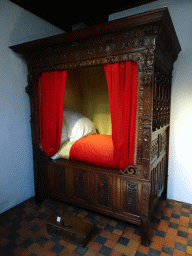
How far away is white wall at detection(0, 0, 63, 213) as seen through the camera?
239 centimetres

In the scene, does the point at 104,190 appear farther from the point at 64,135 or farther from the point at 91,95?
the point at 91,95

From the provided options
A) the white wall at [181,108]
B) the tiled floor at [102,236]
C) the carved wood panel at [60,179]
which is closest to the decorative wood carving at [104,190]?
the tiled floor at [102,236]

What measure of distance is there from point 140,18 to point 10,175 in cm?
249

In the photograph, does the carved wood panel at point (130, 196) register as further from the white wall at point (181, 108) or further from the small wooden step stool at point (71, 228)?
the white wall at point (181, 108)

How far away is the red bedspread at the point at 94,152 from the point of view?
2.14 metres

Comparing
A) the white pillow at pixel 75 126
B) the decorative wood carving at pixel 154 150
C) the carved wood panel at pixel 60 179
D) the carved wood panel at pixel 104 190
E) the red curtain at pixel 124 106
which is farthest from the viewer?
the white pillow at pixel 75 126

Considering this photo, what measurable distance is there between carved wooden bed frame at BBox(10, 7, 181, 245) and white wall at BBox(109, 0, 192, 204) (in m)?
0.17

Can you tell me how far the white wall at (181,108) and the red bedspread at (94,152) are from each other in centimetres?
110

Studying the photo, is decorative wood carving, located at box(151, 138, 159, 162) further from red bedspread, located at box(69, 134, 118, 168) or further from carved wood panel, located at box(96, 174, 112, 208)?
carved wood panel, located at box(96, 174, 112, 208)

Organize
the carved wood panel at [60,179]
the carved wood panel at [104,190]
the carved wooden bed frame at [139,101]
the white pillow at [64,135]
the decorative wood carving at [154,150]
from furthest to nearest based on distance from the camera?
the white pillow at [64,135] → the carved wood panel at [60,179] → the carved wood panel at [104,190] → the decorative wood carving at [154,150] → the carved wooden bed frame at [139,101]

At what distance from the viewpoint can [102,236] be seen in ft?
6.61

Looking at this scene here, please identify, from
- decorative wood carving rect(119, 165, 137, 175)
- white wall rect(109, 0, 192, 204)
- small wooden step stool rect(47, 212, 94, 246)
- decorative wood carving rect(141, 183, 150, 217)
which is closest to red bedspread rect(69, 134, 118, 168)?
decorative wood carving rect(119, 165, 137, 175)

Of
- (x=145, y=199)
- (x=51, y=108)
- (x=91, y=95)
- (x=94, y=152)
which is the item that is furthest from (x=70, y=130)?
(x=145, y=199)

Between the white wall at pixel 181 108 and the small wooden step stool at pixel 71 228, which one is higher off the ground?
the white wall at pixel 181 108
